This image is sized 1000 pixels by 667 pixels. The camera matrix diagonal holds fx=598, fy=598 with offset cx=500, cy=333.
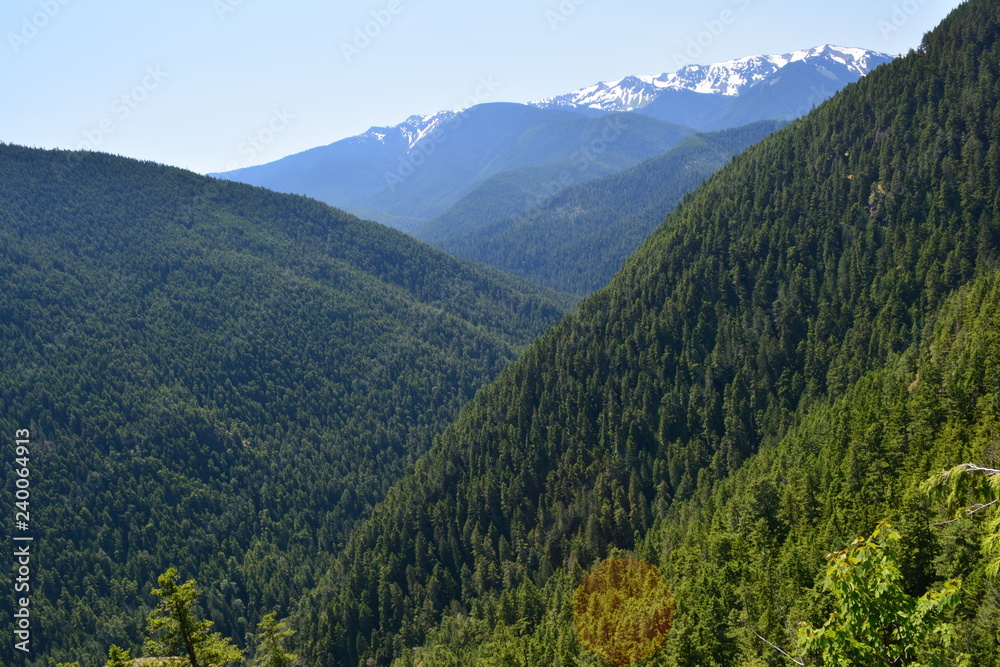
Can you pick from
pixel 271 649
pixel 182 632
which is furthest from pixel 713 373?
pixel 182 632

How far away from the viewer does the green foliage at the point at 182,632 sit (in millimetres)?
32250

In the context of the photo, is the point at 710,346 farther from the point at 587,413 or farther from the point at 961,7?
the point at 961,7

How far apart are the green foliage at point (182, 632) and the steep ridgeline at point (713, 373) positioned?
63.6 metres

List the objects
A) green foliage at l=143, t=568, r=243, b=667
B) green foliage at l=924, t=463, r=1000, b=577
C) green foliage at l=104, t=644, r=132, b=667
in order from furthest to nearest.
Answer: green foliage at l=143, t=568, r=243, b=667, green foliage at l=104, t=644, r=132, b=667, green foliage at l=924, t=463, r=1000, b=577

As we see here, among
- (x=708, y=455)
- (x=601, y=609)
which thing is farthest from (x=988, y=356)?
(x=708, y=455)

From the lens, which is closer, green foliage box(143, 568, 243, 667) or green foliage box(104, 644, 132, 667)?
green foliage box(104, 644, 132, 667)

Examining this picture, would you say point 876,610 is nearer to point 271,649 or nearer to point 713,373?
point 271,649

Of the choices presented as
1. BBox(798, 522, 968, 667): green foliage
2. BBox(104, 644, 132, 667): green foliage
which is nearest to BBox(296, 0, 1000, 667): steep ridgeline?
BBox(104, 644, 132, 667): green foliage

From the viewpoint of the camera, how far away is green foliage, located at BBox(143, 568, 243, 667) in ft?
106

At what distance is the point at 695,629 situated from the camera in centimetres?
5641

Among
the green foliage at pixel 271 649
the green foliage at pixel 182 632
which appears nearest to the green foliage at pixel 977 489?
the green foliage at pixel 182 632

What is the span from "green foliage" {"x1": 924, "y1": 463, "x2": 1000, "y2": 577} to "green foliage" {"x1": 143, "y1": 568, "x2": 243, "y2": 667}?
3333cm

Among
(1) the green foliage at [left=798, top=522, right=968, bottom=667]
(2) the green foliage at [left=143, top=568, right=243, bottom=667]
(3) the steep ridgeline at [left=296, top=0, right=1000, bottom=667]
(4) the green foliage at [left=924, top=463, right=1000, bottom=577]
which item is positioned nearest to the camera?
(4) the green foliage at [left=924, top=463, right=1000, bottom=577]

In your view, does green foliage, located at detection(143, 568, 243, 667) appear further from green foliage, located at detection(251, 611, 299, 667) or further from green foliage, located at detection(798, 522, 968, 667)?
green foliage, located at detection(798, 522, 968, 667)
